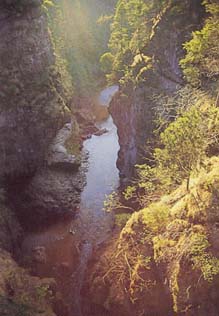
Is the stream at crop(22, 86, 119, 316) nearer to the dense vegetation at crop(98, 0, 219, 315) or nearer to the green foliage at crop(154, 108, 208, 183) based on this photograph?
the dense vegetation at crop(98, 0, 219, 315)

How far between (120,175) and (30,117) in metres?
12.8

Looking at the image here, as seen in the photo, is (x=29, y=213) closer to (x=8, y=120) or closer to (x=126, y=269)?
(x=8, y=120)

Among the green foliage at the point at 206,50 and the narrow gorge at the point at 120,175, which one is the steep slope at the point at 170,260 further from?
the green foliage at the point at 206,50

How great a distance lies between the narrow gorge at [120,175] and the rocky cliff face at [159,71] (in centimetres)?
11

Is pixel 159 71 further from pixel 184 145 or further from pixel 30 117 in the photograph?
pixel 184 145

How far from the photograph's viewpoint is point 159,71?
119 ft

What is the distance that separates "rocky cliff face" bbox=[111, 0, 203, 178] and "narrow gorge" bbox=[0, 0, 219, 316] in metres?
0.11

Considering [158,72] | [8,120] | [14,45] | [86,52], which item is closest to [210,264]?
[158,72]

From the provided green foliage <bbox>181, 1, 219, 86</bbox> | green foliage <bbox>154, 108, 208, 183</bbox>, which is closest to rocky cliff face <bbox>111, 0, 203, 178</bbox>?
green foliage <bbox>181, 1, 219, 86</bbox>

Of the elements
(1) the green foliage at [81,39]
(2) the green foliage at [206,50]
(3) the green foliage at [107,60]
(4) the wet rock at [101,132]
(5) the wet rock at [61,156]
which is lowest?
(2) the green foliage at [206,50]

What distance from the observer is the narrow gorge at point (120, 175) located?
21.5 m

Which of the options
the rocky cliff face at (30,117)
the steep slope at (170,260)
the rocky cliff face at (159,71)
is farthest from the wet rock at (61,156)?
the steep slope at (170,260)

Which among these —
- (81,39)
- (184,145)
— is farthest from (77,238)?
(81,39)

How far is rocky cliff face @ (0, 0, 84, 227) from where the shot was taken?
3672 centimetres
